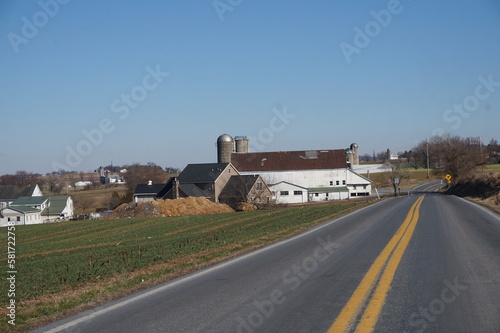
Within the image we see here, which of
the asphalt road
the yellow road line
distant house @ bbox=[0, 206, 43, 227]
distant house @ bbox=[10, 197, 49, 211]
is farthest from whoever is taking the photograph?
distant house @ bbox=[10, 197, 49, 211]

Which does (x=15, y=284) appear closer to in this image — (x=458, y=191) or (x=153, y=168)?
(x=458, y=191)

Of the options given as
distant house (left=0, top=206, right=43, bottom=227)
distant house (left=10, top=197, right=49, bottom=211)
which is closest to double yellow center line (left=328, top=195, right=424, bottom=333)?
distant house (left=0, top=206, right=43, bottom=227)

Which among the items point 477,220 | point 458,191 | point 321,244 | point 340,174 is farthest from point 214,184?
point 321,244

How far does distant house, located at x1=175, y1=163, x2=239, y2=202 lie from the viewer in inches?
2926

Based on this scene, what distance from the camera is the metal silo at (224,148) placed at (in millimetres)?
99750

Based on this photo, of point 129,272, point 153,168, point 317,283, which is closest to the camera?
point 317,283

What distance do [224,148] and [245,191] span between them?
2777cm

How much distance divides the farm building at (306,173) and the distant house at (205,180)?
29.8 feet

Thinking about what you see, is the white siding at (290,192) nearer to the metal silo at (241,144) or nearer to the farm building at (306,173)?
the farm building at (306,173)

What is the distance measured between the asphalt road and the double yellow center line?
0.05 feet

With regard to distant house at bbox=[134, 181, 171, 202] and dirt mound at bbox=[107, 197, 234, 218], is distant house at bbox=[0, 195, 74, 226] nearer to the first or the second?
Answer: distant house at bbox=[134, 181, 171, 202]

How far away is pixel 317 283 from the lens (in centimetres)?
990

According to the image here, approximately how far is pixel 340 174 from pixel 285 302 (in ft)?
271

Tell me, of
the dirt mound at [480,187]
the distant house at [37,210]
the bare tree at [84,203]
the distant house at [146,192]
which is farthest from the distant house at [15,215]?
the dirt mound at [480,187]
